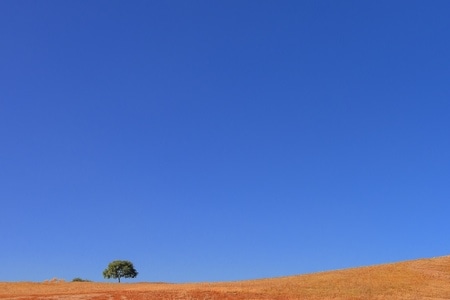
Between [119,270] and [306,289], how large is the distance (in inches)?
3029

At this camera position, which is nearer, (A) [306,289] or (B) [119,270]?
(A) [306,289]

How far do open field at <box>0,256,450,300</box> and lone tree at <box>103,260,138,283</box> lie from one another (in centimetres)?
5188

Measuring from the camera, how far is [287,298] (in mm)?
53469

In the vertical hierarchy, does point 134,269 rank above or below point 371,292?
above

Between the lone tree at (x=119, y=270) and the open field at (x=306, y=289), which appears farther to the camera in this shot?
the lone tree at (x=119, y=270)

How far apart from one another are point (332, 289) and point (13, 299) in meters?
37.3

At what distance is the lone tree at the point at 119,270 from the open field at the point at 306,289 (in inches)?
2043

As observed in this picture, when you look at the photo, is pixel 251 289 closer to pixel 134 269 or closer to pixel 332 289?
pixel 332 289

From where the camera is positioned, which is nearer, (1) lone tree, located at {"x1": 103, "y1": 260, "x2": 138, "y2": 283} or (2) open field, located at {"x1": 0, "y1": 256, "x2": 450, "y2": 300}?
(2) open field, located at {"x1": 0, "y1": 256, "x2": 450, "y2": 300}

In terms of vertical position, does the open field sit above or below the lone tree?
below

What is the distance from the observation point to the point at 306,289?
59.8m

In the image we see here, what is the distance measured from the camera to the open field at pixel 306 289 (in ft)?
181

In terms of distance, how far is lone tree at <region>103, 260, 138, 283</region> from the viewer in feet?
410

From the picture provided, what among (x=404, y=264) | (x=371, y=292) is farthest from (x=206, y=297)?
(x=404, y=264)
